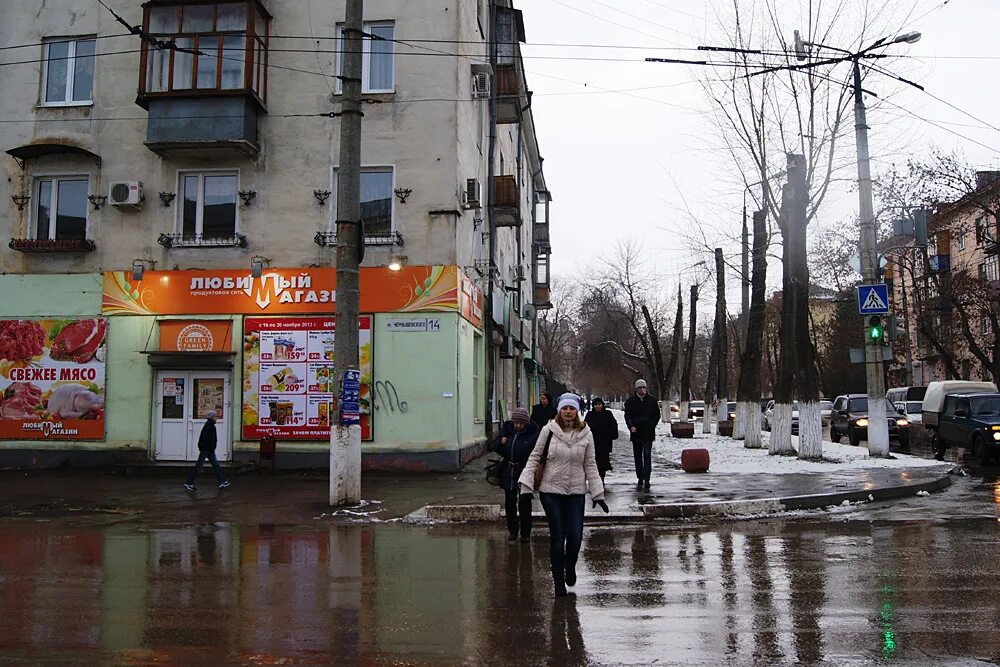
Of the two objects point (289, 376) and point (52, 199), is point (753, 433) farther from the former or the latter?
point (52, 199)

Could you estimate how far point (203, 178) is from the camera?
18562 mm

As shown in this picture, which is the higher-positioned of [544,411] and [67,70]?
[67,70]

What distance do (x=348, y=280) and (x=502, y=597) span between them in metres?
7.08

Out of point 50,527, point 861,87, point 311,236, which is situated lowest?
point 50,527

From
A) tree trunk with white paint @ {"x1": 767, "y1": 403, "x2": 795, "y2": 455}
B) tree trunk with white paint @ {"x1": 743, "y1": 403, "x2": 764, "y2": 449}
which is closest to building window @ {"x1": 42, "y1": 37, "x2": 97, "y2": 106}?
tree trunk with white paint @ {"x1": 767, "y1": 403, "x2": 795, "y2": 455}

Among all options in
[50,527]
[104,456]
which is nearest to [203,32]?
[104,456]

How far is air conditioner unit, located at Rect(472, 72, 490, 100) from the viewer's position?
64.9 ft

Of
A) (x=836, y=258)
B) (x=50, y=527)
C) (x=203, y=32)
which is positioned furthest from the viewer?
(x=836, y=258)

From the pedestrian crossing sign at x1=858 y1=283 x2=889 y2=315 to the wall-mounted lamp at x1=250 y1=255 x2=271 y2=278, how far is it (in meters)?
13.3

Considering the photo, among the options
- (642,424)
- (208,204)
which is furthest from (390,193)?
(642,424)

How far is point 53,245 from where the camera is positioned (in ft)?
60.0

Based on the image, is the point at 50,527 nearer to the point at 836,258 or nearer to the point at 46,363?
the point at 46,363

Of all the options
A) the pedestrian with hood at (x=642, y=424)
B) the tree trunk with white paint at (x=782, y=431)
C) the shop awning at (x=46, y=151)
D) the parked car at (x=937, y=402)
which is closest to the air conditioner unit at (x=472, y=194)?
the pedestrian with hood at (x=642, y=424)

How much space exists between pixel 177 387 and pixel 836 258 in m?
39.2
